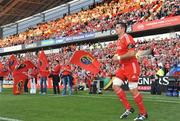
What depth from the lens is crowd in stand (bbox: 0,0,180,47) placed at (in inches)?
1244

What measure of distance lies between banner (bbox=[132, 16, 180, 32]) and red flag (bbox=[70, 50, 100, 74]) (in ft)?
36.5

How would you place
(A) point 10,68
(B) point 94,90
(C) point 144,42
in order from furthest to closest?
1. (C) point 144,42
2. (A) point 10,68
3. (B) point 94,90

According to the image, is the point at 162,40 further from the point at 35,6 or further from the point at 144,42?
the point at 35,6

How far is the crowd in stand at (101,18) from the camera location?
31.6 m

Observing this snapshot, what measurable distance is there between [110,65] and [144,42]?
152 inches

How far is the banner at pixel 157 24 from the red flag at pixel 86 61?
36.5 ft

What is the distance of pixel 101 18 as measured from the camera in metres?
40.2

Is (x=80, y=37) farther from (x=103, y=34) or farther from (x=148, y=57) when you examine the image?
(x=148, y=57)

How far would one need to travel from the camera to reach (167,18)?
97.2 ft

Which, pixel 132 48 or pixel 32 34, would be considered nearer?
pixel 132 48

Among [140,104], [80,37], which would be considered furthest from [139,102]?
[80,37]

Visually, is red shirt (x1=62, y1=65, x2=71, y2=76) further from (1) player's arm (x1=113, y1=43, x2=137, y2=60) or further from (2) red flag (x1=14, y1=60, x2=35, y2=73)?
(1) player's arm (x1=113, y1=43, x2=137, y2=60)

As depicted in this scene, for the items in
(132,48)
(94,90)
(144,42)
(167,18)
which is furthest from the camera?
(144,42)

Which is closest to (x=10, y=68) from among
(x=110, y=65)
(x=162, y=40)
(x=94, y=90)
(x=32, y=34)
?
(x=94, y=90)
